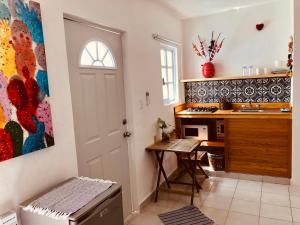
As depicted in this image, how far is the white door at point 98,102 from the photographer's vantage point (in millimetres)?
2082

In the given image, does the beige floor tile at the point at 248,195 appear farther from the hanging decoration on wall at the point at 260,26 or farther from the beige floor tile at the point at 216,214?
the hanging decoration on wall at the point at 260,26

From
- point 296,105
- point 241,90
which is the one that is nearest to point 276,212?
point 296,105

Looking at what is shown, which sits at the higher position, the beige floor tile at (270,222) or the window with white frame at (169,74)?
the window with white frame at (169,74)

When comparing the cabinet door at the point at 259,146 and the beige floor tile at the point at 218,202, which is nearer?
the beige floor tile at the point at 218,202

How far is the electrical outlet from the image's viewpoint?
1.31m

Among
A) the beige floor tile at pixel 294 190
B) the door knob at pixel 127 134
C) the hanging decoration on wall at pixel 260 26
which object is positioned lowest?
the beige floor tile at pixel 294 190

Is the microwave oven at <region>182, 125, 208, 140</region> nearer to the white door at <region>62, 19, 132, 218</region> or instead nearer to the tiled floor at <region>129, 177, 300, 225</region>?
the tiled floor at <region>129, 177, 300, 225</region>

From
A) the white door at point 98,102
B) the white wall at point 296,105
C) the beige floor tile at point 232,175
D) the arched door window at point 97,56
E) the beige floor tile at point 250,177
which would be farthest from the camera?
the beige floor tile at point 232,175

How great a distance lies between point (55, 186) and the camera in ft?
5.56

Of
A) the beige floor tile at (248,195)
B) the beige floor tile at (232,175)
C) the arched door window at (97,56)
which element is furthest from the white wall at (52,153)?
the beige floor tile at (232,175)

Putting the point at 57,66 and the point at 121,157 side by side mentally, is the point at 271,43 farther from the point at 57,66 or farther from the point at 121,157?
the point at 57,66

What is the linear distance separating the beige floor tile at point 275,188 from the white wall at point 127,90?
53.7 inches

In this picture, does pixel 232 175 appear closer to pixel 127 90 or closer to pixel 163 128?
pixel 163 128

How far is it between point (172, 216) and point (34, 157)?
1.77 m
